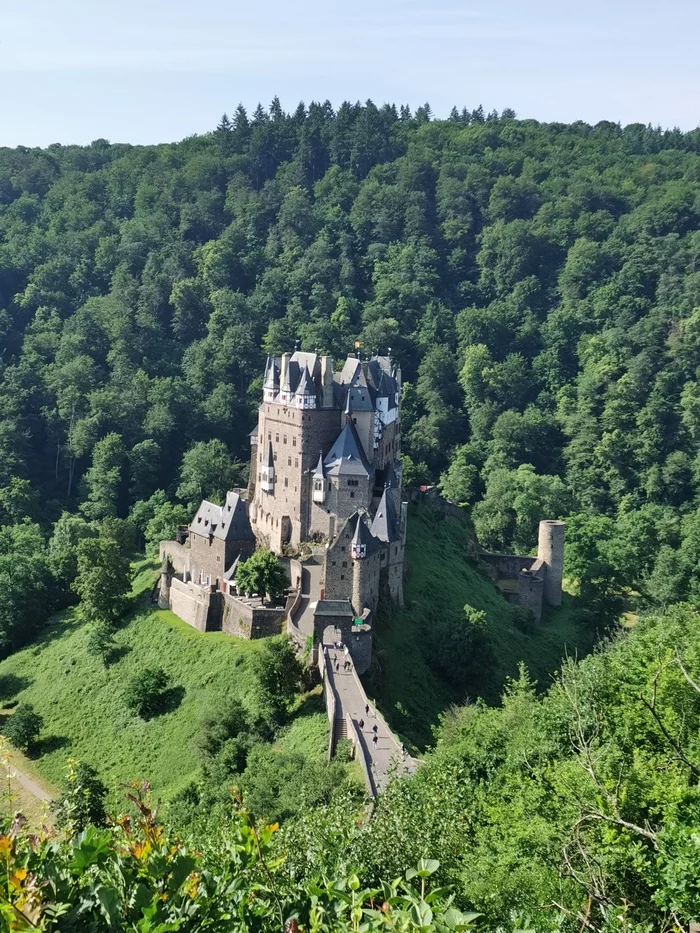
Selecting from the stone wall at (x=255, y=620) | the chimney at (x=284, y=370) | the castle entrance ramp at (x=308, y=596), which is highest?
the chimney at (x=284, y=370)

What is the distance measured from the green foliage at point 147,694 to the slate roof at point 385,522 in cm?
1368

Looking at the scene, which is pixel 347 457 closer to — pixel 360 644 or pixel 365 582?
pixel 365 582

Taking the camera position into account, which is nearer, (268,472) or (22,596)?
(268,472)

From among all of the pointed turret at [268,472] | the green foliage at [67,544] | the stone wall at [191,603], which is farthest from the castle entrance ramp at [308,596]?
the green foliage at [67,544]

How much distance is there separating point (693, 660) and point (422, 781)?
31.0 ft

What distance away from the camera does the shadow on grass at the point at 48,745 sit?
54.9 m

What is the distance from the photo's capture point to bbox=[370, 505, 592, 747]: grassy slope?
165 ft

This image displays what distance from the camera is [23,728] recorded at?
180ft

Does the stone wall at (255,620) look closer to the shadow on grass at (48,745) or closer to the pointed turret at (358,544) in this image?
the pointed turret at (358,544)

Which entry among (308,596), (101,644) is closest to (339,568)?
(308,596)

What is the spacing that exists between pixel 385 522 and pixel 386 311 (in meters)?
59.1

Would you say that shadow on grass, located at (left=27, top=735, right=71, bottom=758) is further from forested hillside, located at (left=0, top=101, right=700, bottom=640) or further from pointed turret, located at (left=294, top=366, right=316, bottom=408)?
pointed turret, located at (left=294, top=366, right=316, bottom=408)

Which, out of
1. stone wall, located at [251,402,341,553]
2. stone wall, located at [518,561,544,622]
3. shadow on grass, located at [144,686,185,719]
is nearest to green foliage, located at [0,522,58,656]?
shadow on grass, located at [144,686,185,719]

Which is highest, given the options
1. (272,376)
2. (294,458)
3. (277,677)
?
(272,376)
